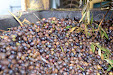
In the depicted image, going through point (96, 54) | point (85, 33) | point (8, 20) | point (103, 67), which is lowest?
point (103, 67)

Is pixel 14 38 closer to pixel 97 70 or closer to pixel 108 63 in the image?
pixel 97 70

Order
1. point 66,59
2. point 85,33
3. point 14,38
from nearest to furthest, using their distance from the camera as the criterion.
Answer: point 14,38 < point 66,59 < point 85,33

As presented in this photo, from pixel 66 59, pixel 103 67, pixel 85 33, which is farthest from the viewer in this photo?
pixel 85 33

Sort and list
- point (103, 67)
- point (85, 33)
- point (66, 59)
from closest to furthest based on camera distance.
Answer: point (66, 59), point (103, 67), point (85, 33)

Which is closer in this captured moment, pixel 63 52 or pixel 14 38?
pixel 14 38

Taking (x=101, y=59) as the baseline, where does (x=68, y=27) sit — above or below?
above

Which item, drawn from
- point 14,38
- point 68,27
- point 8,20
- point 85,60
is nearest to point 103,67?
point 85,60

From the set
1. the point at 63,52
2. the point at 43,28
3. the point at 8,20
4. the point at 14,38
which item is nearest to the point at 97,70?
the point at 63,52

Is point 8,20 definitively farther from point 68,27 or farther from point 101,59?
point 101,59

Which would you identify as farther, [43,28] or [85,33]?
[85,33]
